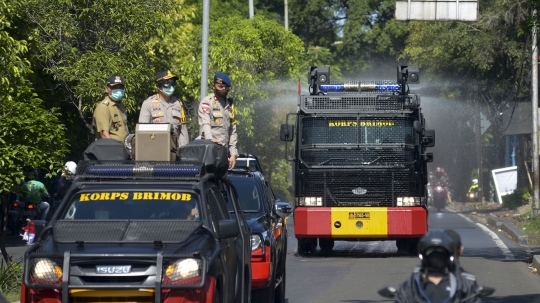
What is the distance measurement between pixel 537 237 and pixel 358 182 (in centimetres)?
640

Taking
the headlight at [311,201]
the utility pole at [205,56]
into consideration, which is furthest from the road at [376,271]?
the utility pole at [205,56]

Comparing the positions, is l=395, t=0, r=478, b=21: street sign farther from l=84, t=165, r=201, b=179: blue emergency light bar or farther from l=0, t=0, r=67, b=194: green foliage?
l=84, t=165, r=201, b=179: blue emergency light bar

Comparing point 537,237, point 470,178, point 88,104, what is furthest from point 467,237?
point 470,178

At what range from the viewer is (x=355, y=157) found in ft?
56.9

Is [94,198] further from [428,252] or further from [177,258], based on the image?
[428,252]

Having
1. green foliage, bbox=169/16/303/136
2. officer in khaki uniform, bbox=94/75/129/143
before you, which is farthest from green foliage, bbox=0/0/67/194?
green foliage, bbox=169/16/303/136

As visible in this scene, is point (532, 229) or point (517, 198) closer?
point (532, 229)

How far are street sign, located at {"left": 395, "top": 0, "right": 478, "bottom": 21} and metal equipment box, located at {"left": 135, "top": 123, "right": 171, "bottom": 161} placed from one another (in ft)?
30.5

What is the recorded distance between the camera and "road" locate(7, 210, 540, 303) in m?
12.3

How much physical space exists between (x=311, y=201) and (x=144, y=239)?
33.2 ft

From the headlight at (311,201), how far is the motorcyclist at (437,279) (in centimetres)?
1157

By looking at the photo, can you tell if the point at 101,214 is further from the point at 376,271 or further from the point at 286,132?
the point at 286,132

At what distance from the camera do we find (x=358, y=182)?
17266 mm

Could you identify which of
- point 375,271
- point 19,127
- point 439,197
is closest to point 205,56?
point 375,271
